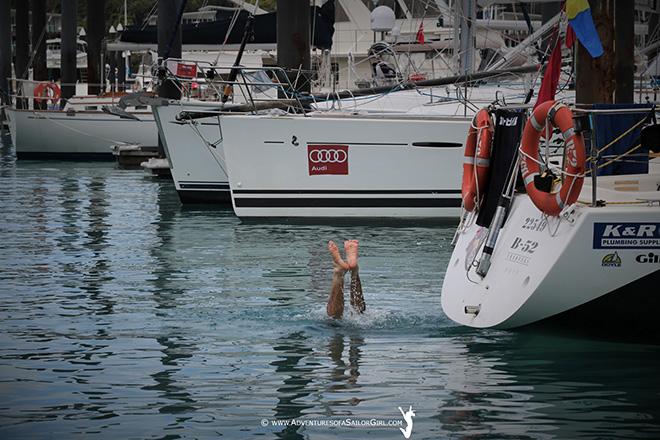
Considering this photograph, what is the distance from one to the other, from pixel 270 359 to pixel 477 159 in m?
3.02

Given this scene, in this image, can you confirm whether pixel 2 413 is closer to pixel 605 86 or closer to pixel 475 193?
pixel 475 193

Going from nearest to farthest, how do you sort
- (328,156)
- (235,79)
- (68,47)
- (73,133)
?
(328,156) → (235,79) → (73,133) → (68,47)

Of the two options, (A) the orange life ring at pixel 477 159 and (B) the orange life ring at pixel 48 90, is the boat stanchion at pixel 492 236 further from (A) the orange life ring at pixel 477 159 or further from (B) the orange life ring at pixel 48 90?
(B) the orange life ring at pixel 48 90

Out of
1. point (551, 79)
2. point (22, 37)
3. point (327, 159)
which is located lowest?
point (327, 159)

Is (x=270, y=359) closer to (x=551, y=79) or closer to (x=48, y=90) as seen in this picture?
(x=551, y=79)

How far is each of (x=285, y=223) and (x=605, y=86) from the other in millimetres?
6677

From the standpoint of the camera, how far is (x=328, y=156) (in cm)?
2020

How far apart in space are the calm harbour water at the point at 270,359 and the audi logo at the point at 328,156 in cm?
327

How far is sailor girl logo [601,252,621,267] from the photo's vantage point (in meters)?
9.80

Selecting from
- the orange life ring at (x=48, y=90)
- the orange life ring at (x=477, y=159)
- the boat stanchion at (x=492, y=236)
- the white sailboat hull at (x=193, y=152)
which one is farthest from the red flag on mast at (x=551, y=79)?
the orange life ring at (x=48, y=90)

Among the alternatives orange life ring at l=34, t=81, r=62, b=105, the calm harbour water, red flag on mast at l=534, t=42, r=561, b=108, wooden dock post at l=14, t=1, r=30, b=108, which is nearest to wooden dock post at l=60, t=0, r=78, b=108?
orange life ring at l=34, t=81, r=62, b=105

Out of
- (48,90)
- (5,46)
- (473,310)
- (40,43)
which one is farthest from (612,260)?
(5,46)

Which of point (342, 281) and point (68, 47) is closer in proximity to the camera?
point (342, 281)

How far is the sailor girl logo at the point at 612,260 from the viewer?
9805mm
